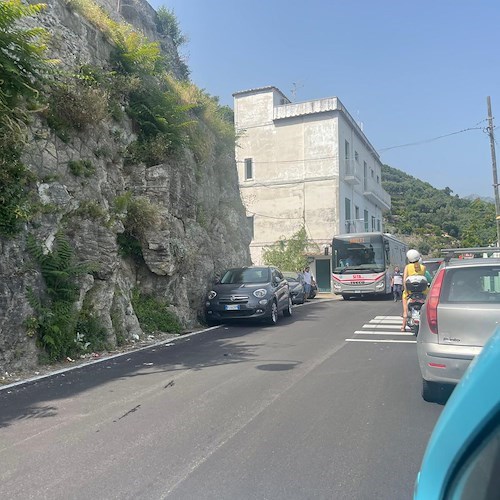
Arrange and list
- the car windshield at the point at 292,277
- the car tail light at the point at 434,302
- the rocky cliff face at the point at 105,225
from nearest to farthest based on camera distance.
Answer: the car tail light at the point at 434,302 < the rocky cliff face at the point at 105,225 < the car windshield at the point at 292,277

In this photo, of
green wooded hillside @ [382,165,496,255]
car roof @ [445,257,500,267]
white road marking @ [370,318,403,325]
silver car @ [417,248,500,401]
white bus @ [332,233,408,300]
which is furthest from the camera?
green wooded hillside @ [382,165,496,255]

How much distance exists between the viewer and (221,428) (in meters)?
4.85

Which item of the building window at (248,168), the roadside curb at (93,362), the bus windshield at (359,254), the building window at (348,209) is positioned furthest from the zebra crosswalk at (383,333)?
the building window at (248,168)

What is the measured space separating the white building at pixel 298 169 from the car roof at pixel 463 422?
3135 centimetres

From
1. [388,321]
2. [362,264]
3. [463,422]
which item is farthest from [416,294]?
[362,264]

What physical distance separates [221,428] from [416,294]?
643cm

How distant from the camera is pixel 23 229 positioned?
865cm

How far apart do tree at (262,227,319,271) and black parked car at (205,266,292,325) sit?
56.3 feet

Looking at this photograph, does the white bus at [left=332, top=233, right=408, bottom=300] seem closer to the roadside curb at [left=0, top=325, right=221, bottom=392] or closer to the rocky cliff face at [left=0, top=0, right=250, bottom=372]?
the rocky cliff face at [left=0, top=0, right=250, bottom=372]

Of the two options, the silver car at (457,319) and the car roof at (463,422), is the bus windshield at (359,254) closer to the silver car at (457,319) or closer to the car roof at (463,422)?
the silver car at (457,319)

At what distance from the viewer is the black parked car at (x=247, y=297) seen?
43.4ft

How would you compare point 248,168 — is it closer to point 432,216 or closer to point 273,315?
point 273,315

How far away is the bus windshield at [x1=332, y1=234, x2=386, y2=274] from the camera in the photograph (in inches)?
914

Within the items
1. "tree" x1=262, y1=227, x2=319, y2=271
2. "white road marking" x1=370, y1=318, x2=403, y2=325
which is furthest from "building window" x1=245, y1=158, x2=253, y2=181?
"white road marking" x1=370, y1=318, x2=403, y2=325
